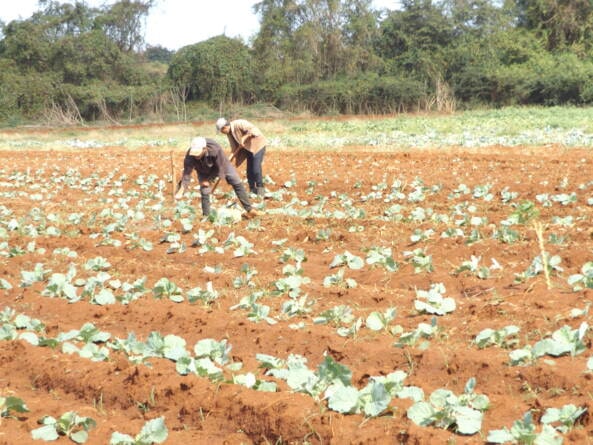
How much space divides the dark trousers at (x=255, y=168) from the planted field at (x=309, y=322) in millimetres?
1069

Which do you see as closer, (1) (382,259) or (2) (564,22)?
(1) (382,259)

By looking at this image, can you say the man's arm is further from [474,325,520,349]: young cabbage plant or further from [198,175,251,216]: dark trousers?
[474,325,520,349]: young cabbage plant

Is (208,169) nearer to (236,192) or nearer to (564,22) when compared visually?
(236,192)

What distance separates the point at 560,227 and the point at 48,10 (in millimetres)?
47552

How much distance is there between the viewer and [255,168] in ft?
40.0

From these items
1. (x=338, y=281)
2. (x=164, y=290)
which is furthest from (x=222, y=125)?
(x=338, y=281)

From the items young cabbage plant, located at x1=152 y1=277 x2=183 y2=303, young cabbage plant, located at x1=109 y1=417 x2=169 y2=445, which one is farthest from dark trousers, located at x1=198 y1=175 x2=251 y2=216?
young cabbage plant, located at x1=109 y1=417 x2=169 y2=445

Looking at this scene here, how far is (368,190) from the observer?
1291 centimetres

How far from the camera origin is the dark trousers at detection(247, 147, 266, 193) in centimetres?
1205

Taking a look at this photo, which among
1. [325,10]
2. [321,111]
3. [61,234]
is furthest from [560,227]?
[325,10]

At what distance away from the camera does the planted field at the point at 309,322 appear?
3.57 m

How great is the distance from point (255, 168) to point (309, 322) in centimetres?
707

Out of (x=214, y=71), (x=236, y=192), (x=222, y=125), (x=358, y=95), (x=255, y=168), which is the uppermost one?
(x=214, y=71)

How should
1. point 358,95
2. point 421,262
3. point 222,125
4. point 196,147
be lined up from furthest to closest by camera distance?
point 358,95 < point 222,125 < point 196,147 < point 421,262
